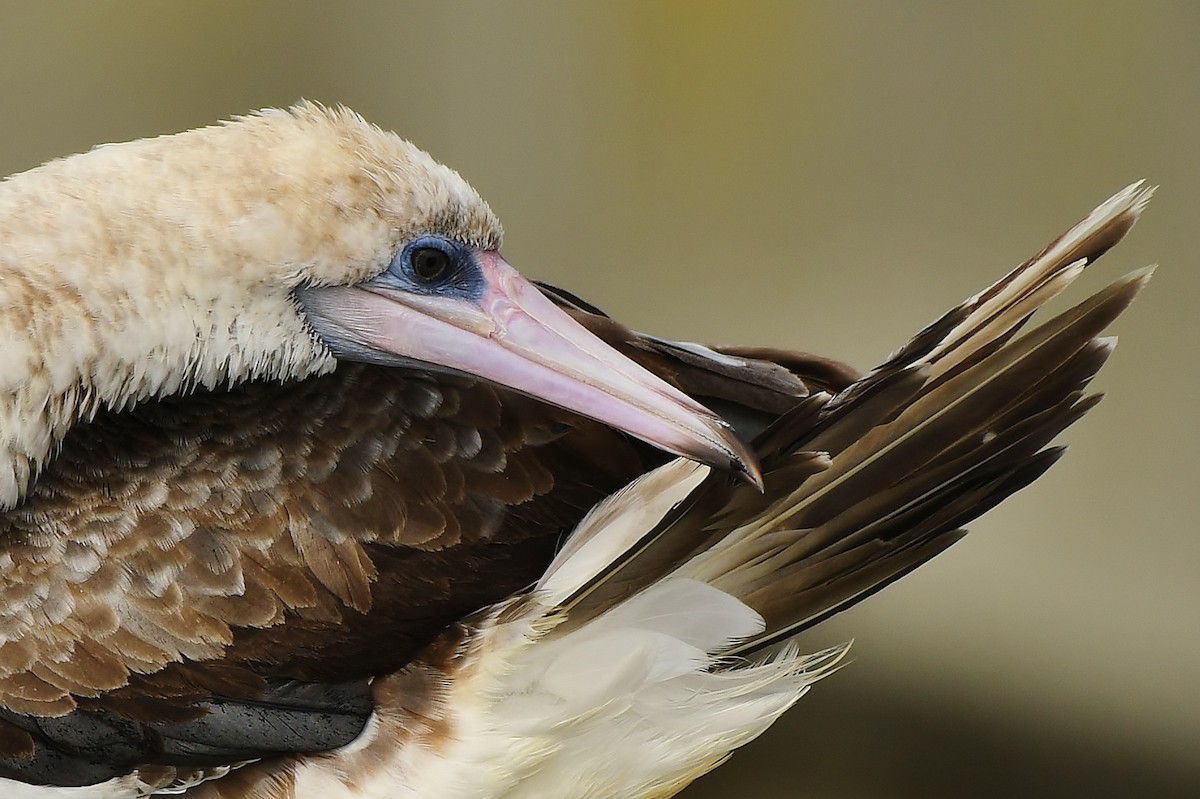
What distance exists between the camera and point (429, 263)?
0.59m

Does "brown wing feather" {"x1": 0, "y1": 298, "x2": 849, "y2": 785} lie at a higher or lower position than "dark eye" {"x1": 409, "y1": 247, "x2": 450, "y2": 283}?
lower

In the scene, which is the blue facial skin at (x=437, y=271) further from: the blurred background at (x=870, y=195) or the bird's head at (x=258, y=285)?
the blurred background at (x=870, y=195)

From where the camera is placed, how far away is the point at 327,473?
59 centimetres

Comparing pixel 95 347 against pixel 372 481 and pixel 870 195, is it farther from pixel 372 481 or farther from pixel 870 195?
pixel 870 195

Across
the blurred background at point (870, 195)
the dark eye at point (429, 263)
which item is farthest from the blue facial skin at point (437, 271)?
the blurred background at point (870, 195)

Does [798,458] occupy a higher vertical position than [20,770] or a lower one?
higher

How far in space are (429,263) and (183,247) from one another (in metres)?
0.11

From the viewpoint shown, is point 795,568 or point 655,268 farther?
point 655,268

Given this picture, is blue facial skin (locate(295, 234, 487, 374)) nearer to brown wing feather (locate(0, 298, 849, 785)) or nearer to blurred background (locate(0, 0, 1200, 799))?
brown wing feather (locate(0, 298, 849, 785))

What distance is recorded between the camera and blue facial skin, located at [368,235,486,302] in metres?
0.58

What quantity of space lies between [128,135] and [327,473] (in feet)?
2.47

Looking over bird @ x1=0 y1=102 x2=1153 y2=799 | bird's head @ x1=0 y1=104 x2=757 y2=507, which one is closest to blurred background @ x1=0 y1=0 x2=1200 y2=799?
bird @ x1=0 y1=102 x2=1153 y2=799

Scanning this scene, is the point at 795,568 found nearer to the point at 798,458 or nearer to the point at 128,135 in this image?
Answer: the point at 798,458

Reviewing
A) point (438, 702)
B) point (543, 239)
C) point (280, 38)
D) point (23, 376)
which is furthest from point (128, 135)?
point (438, 702)
